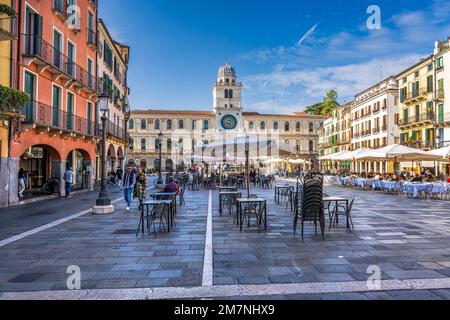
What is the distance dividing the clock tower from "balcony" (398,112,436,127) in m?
39.0

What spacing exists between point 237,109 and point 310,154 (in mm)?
20888

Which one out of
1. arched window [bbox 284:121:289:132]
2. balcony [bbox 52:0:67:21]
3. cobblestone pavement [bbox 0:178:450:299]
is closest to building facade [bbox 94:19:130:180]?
balcony [bbox 52:0:67:21]

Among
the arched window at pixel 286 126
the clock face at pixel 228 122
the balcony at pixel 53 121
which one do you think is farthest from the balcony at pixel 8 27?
the arched window at pixel 286 126

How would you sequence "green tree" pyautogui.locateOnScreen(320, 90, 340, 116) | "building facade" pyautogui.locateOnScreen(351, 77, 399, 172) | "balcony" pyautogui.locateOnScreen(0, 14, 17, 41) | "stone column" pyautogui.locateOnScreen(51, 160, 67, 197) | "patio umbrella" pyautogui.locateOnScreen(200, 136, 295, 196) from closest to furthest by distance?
"patio umbrella" pyautogui.locateOnScreen(200, 136, 295, 196), "balcony" pyautogui.locateOnScreen(0, 14, 17, 41), "stone column" pyautogui.locateOnScreen(51, 160, 67, 197), "building facade" pyautogui.locateOnScreen(351, 77, 399, 172), "green tree" pyautogui.locateOnScreen(320, 90, 340, 116)

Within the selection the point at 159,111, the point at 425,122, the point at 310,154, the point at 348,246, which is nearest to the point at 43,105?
the point at 348,246

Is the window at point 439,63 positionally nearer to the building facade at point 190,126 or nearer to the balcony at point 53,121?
the balcony at point 53,121

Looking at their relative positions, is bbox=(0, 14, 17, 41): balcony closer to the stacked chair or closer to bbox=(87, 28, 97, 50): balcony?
bbox=(87, 28, 97, 50): balcony

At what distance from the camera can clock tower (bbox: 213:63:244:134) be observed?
233ft

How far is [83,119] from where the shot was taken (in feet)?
62.4

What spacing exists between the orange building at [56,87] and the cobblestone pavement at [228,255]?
6.81 meters

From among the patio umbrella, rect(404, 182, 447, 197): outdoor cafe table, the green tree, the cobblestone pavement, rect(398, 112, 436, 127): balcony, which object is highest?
the green tree

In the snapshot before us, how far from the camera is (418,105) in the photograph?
34.3 metres

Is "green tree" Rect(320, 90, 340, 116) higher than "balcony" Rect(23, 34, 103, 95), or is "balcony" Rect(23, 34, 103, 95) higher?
"green tree" Rect(320, 90, 340, 116)
